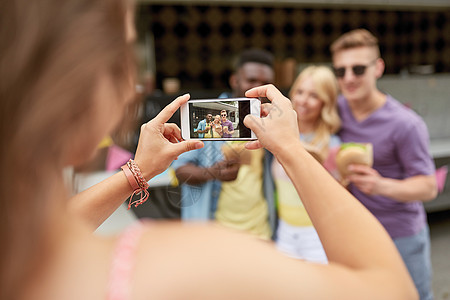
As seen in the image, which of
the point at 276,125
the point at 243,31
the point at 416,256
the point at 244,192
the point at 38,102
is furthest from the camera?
the point at 243,31

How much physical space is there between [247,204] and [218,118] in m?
0.73

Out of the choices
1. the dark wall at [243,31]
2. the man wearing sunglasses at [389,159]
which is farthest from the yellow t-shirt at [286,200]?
the dark wall at [243,31]

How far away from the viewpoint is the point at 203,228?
392 mm

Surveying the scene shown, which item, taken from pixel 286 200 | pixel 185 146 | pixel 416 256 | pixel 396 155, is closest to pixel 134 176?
pixel 185 146

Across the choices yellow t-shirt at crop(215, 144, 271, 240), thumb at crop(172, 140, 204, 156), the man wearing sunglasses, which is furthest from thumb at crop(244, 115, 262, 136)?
the man wearing sunglasses

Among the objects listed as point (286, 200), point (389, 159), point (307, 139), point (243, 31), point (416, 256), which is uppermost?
point (243, 31)

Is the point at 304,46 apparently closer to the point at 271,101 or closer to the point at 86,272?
the point at 271,101

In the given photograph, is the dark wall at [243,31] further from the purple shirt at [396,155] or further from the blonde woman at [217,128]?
the blonde woman at [217,128]

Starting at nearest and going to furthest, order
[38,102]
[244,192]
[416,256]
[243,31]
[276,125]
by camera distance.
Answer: [38,102] → [276,125] → [244,192] → [416,256] → [243,31]

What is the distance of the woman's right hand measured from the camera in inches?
22.0

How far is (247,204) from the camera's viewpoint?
4.32 ft

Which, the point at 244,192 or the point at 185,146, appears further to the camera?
the point at 244,192

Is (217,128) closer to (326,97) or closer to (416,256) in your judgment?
(326,97)

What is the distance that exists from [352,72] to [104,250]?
152 centimetres
